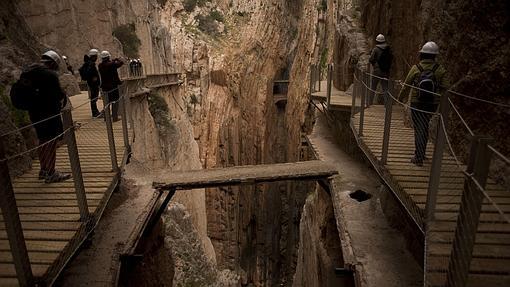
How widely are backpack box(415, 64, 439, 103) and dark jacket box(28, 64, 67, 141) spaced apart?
18.6ft

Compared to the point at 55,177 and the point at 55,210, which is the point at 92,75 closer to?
the point at 55,177

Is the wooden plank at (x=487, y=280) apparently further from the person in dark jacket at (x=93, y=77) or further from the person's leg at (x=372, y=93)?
the person in dark jacket at (x=93, y=77)

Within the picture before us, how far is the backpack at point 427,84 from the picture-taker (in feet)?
17.9

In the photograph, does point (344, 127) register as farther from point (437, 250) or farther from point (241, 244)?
point (241, 244)

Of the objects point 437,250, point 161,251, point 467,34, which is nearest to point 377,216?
point 437,250

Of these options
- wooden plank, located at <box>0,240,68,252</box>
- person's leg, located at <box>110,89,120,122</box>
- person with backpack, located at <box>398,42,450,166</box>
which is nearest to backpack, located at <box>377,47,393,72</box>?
person with backpack, located at <box>398,42,450,166</box>

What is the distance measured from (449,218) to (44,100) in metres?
5.96

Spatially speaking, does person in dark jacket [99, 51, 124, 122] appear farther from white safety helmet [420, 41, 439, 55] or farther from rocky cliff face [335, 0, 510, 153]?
rocky cliff face [335, 0, 510, 153]

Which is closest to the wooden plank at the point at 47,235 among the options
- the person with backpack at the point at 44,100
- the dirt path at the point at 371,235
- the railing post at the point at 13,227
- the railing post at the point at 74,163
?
the railing post at the point at 74,163

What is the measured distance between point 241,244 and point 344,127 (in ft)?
69.1

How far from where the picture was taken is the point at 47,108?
574cm

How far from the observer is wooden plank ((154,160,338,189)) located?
8398 millimetres

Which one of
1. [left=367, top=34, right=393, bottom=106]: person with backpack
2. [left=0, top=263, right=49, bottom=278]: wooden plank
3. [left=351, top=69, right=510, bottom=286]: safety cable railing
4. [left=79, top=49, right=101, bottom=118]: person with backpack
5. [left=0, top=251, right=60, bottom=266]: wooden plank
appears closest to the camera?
[left=351, top=69, right=510, bottom=286]: safety cable railing

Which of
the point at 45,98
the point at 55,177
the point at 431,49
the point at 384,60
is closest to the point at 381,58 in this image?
the point at 384,60
